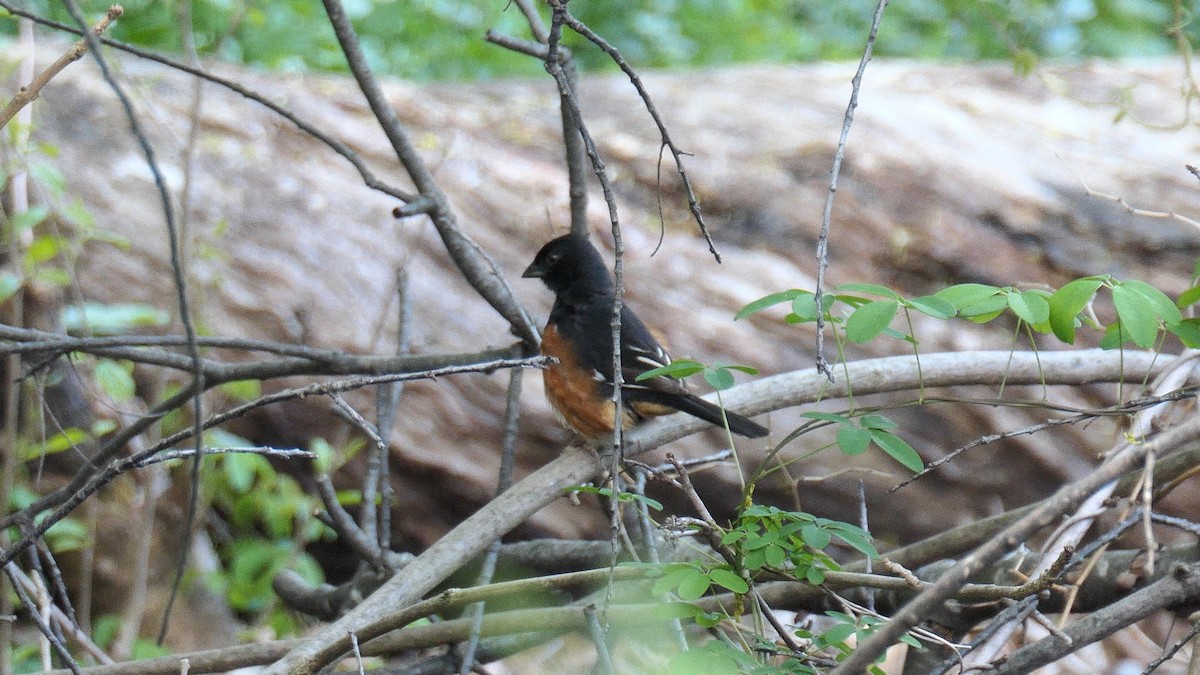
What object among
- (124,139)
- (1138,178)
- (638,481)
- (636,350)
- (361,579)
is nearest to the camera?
(638,481)

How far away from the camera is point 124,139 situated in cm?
487

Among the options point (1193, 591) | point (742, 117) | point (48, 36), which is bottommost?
point (1193, 591)

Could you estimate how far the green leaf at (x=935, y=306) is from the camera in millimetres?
1772

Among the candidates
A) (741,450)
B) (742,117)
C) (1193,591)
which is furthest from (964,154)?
(1193,591)

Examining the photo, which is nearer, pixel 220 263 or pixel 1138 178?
pixel 220 263

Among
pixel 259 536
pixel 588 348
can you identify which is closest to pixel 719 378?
pixel 588 348

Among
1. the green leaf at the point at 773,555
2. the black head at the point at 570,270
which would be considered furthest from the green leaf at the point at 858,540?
the black head at the point at 570,270

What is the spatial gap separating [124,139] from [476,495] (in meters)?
2.43

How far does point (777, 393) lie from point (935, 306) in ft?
3.15

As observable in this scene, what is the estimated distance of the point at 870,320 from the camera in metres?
1.76

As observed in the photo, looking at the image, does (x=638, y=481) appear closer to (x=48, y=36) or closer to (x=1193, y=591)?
(x=1193, y=591)

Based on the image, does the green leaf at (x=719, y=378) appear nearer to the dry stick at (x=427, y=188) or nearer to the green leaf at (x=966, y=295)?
the green leaf at (x=966, y=295)

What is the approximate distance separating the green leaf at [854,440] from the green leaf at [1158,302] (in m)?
0.54

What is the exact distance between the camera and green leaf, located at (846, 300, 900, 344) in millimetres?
1747
